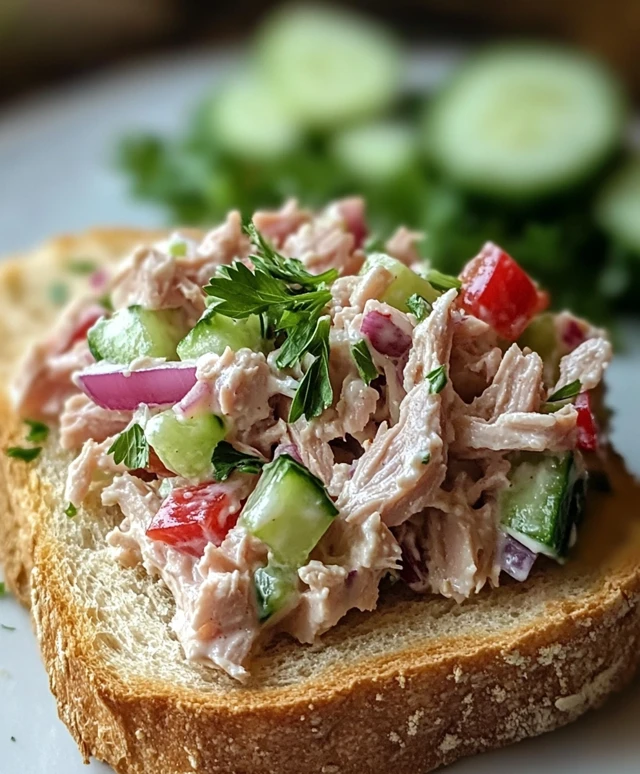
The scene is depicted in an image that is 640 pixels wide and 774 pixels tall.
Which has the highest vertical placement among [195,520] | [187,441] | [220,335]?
[220,335]

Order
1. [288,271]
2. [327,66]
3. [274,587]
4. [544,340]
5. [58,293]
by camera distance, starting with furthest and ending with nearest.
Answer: [327,66] → [58,293] → [544,340] → [288,271] → [274,587]

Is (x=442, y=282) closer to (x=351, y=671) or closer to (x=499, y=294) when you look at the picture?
(x=499, y=294)

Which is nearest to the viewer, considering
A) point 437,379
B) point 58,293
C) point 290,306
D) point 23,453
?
point 437,379

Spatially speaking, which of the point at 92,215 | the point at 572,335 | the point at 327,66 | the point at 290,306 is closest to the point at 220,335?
the point at 290,306

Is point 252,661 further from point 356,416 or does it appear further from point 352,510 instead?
point 356,416

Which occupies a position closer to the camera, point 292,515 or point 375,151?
point 292,515

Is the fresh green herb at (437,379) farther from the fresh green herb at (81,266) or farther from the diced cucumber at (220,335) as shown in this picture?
the fresh green herb at (81,266)

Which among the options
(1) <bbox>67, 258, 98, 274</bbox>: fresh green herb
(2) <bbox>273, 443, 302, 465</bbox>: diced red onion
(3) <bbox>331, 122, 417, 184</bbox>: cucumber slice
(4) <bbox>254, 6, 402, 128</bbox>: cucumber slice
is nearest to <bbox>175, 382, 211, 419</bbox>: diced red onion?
(2) <bbox>273, 443, 302, 465</bbox>: diced red onion

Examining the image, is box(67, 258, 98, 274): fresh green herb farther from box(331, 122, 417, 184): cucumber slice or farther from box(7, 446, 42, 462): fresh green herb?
box(331, 122, 417, 184): cucumber slice

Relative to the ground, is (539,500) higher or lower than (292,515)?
lower
